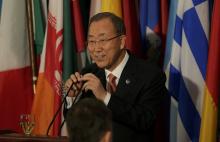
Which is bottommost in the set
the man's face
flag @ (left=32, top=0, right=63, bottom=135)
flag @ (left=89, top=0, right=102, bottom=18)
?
flag @ (left=32, top=0, right=63, bottom=135)

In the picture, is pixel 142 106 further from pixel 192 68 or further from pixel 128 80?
pixel 192 68

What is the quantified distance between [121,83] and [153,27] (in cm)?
98

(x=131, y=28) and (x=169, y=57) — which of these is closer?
(x=169, y=57)

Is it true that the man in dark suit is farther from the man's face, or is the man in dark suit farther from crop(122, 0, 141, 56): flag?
crop(122, 0, 141, 56): flag

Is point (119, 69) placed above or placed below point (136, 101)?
above

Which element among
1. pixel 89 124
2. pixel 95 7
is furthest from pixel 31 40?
pixel 89 124

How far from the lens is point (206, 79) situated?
3.37 metres

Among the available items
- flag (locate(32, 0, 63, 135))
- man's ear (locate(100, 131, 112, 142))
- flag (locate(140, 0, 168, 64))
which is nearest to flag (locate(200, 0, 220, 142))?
flag (locate(140, 0, 168, 64))

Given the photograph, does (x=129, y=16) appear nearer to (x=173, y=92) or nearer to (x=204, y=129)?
(x=173, y=92)

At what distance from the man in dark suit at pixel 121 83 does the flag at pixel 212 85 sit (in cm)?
59

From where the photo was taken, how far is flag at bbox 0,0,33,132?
4.04m

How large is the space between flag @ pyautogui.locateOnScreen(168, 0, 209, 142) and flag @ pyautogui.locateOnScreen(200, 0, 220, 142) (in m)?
0.10

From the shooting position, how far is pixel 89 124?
166cm

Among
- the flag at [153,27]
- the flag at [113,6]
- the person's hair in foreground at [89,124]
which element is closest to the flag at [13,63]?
the flag at [113,6]
